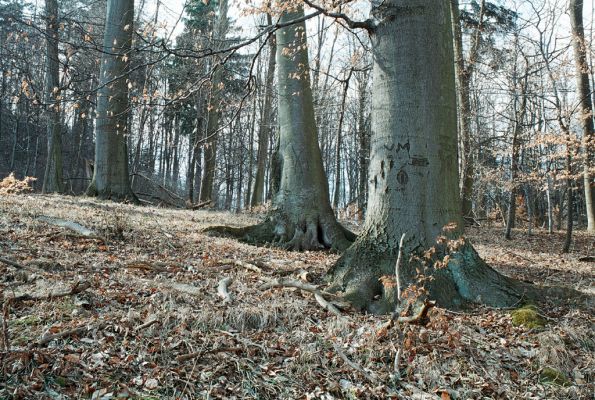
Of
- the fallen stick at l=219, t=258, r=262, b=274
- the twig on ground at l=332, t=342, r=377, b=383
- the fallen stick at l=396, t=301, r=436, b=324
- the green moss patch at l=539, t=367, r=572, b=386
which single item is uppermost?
the fallen stick at l=219, t=258, r=262, b=274

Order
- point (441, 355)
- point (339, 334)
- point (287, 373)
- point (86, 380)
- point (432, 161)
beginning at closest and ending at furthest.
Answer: point (86, 380) → point (287, 373) → point (441, 355) → point (339, 334) → point (432, 161)

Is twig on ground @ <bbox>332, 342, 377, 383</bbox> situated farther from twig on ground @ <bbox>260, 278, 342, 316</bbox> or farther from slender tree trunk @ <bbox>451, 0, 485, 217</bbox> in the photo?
slender tree trunk @ <bbox>451, 0, 485, 217</bbox>

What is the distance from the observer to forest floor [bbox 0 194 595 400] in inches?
107

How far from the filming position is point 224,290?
14.2 feet

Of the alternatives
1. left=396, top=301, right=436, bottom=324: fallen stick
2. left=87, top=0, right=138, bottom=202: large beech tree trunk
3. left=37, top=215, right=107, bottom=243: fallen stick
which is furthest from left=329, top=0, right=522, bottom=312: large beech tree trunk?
left=87, top=0, right=138, bottom=202: large beech tree trunk

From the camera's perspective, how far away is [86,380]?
2582 mm

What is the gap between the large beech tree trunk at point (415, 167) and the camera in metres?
4.44

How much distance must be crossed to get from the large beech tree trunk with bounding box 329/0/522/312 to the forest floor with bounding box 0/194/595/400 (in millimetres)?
454

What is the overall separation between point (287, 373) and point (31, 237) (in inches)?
166

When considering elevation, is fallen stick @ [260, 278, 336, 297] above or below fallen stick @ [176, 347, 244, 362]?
above

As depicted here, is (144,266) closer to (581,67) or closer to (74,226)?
(74,226)

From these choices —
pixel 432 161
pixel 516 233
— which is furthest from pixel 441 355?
pixel 516 233

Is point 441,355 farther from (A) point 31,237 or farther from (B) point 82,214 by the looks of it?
(B) point 82,214

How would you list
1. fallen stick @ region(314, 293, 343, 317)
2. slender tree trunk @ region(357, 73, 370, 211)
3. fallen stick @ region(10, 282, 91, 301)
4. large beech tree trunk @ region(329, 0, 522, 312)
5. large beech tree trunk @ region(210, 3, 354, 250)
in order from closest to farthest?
fallen stick @ region(10, 282, 91, 301) → fallen stick @ region(314, 293, 343, 317) → large beech tree trunk @ region(329, 0, 522, 312) → large beech tree trunk @ region(210, 3, 354, 250) → slender tree trunk @ region(357, 73, 370, 211)
